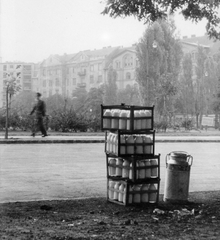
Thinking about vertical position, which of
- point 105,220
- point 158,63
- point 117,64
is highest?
point 117,64

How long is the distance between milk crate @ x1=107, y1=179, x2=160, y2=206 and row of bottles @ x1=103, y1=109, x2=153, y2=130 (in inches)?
33.6

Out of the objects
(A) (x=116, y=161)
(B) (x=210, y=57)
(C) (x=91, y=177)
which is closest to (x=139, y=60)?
(B) (x=210, y=57)

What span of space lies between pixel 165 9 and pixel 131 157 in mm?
4005

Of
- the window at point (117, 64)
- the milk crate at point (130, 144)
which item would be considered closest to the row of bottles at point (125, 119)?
the milk crate at point (130, 144)

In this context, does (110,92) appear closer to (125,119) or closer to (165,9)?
(165,9)

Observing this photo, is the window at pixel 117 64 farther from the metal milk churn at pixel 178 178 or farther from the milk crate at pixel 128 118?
the milk crate at pixel 128 118

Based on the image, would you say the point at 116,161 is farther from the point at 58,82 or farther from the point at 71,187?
→ the point at 58,82

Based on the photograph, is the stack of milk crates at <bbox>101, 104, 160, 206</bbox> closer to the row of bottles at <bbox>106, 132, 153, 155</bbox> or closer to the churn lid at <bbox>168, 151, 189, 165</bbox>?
the row of bottles at <bbox>106, 132, 153, 155</bbox>

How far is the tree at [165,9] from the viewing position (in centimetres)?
1025

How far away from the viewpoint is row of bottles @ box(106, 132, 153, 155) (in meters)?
8.02

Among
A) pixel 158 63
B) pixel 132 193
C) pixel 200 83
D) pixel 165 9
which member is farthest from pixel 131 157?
pixel 200 83

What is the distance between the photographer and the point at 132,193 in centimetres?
799

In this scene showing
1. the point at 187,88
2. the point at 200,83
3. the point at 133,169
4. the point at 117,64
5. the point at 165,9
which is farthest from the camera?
the point at 117,64

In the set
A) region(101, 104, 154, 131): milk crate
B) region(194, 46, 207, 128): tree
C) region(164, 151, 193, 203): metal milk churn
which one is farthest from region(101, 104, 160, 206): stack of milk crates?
region(194, 46, 207, 128): tree
